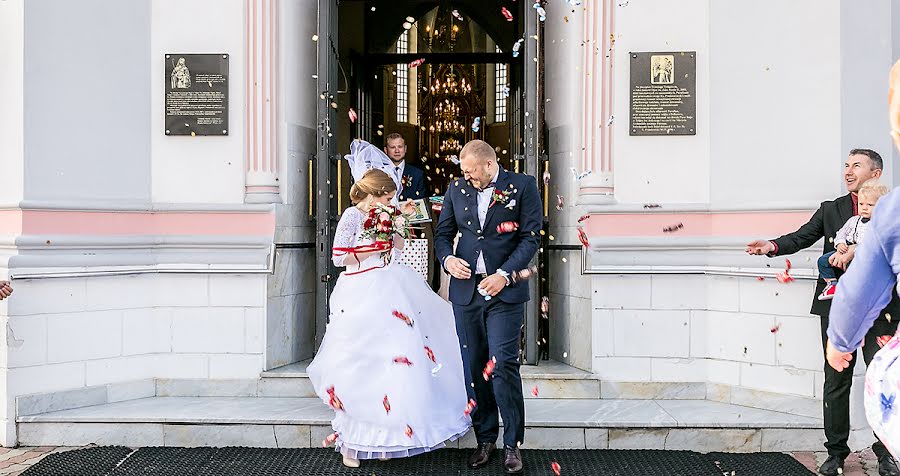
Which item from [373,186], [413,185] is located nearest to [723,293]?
[373,186]

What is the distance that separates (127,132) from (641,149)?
372 centimetres

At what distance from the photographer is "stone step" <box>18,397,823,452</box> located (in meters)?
5.38

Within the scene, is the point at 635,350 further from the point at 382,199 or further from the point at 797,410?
the point at 382,199

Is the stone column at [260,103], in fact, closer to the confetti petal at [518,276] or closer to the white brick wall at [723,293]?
the confetti petal at [518,276]

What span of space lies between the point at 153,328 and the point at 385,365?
7.58ft

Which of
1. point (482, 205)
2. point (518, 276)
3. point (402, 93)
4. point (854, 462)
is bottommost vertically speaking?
point (854, 462)

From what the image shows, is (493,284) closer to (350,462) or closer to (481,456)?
(481,456)

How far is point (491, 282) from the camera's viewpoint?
187 inches

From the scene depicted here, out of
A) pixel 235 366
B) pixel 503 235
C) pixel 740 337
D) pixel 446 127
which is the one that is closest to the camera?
pixel 503 235

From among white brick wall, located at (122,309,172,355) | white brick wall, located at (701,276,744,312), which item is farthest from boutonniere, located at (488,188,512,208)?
white brick wall, located at (122,309,172,355)

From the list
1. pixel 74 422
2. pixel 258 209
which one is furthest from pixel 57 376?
pixel 258 209

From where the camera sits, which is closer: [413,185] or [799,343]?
[799,343]

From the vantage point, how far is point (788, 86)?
577 cm

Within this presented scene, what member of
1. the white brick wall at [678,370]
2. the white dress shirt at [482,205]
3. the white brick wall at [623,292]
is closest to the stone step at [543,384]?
the white brick wall at [678,370]
